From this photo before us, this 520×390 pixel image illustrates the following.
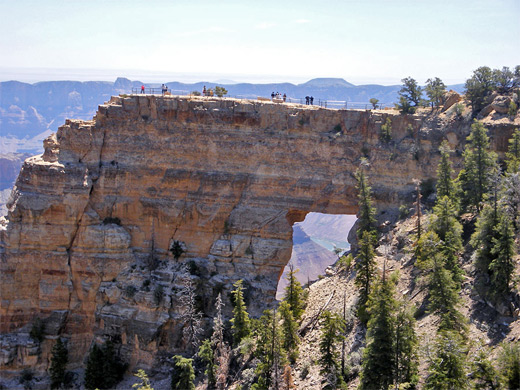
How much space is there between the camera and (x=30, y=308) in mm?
56312

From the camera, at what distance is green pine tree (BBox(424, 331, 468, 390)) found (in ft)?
80.2

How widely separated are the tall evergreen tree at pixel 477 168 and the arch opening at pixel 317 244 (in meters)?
71.3

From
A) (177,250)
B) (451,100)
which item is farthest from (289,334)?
(451,100)

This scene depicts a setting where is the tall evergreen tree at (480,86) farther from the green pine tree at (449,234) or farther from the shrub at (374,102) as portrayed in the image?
the green pine tree at (449,234)

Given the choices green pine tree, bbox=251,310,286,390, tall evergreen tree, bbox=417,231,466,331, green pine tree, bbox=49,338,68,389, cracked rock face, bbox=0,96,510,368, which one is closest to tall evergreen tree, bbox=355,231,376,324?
tall evergreen tree, bbox=417,231,466,331

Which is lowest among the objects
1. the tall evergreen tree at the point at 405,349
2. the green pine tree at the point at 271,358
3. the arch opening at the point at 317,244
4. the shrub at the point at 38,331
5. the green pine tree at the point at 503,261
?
the arch opening at the point at 317,244

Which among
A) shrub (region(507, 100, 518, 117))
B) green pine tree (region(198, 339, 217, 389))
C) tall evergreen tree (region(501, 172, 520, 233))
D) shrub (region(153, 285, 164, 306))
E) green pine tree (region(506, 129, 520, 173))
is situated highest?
shrub (region(507, 100, 518, 117))

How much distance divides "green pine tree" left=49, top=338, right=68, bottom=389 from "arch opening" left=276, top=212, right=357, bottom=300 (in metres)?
65.4

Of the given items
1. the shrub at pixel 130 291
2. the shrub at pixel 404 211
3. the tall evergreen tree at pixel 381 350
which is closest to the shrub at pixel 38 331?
the shrub at pixel 130 291

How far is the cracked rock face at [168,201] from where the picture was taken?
5497 cm

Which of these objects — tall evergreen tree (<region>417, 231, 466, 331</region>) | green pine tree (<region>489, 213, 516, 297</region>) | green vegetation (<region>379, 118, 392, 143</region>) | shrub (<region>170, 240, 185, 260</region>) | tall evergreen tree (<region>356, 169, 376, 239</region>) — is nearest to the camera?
tall evergreen tree (<region>417, 231, 466, 331</region>)

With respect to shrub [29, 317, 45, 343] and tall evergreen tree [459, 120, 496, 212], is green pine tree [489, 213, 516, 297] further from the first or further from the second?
shrub [29, 317, 45, 343]

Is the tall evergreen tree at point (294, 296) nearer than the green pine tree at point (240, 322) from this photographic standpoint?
Yes

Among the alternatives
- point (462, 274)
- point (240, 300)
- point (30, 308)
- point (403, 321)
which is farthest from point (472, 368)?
point (30, 308)
